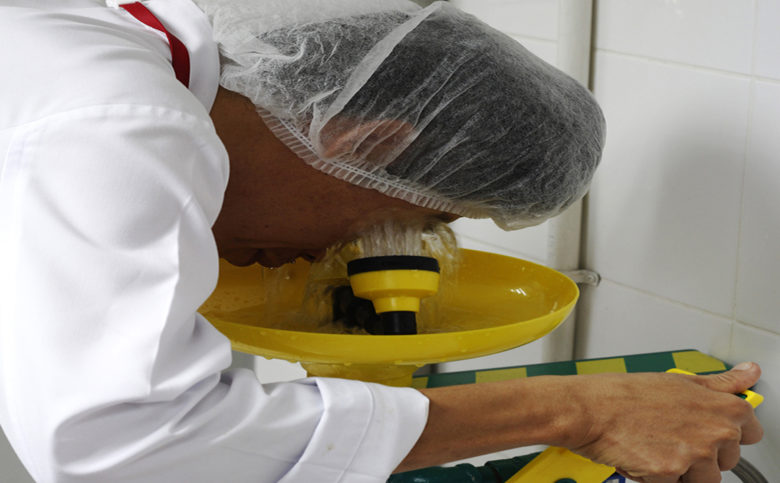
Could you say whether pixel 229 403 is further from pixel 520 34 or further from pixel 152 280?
pixel 520 34

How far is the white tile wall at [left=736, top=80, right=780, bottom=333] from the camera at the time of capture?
0.90m

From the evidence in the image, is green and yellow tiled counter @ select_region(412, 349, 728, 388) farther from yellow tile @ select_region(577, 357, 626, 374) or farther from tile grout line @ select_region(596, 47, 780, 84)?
tile grout line @ select_region(596, 47, 780, 84)

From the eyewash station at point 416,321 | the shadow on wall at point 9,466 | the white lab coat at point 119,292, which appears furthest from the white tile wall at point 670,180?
the shadow on wall at point 9,466

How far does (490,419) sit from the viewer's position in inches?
26.5

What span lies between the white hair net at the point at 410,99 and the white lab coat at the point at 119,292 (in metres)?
0.12

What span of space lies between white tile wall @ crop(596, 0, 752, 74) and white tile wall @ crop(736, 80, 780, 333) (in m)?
0.05

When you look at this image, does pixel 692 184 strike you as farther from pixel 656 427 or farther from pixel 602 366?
pixel 656 427

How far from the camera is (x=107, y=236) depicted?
53 centimetres

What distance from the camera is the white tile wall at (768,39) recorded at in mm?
862

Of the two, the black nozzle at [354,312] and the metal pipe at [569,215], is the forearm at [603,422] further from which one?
the metal pipe at [569,215]

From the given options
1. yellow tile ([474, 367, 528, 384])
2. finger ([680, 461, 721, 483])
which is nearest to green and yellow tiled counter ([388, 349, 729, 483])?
yellow tile ([474, 367, 528, 384])

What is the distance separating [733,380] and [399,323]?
330mm

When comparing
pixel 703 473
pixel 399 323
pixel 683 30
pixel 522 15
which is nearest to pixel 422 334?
pixel 399 323

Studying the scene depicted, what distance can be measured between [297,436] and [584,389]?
10.3 inches
